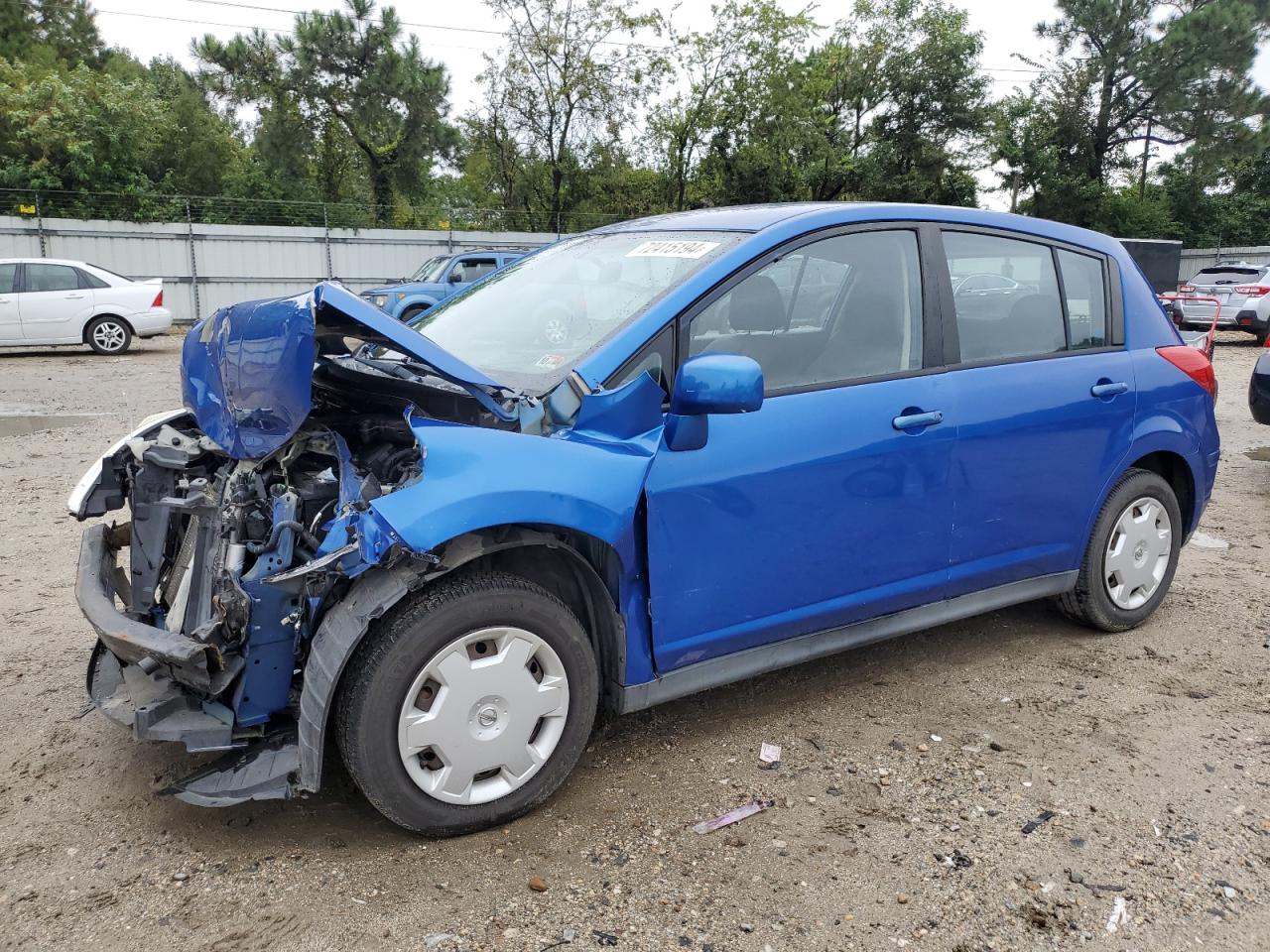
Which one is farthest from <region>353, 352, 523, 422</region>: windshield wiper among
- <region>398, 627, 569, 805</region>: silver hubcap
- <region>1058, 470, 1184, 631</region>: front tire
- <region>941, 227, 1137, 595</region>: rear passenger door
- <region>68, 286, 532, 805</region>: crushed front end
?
<region>1058, 470, 1184, 631</region>: front tire

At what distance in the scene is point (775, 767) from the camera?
9.83 feet

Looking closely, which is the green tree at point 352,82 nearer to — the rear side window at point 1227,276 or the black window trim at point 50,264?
the black window trim at point 50,264

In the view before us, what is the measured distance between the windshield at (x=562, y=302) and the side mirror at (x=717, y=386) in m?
0.38

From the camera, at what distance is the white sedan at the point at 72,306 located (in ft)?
44.9

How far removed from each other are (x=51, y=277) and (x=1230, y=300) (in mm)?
20083

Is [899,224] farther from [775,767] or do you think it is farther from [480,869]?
[480,869]

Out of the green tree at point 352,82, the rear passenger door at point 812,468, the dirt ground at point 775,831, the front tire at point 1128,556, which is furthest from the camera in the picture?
the green tree at point 352,82

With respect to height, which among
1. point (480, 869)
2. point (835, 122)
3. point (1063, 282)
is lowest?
point (480, 869)

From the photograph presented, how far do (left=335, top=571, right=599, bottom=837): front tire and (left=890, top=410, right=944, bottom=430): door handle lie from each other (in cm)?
126

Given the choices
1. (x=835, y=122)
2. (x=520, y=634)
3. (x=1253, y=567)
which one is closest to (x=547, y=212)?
(x=835, y=122)

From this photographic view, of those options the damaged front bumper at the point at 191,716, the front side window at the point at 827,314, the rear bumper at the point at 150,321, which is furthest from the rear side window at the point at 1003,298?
the rear bumper at the point at 150,321

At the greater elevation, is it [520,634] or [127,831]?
[520,634]

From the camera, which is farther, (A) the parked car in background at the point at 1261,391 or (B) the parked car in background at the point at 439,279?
(B) the parked car in background at the point at 439,279

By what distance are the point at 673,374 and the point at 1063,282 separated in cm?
193
